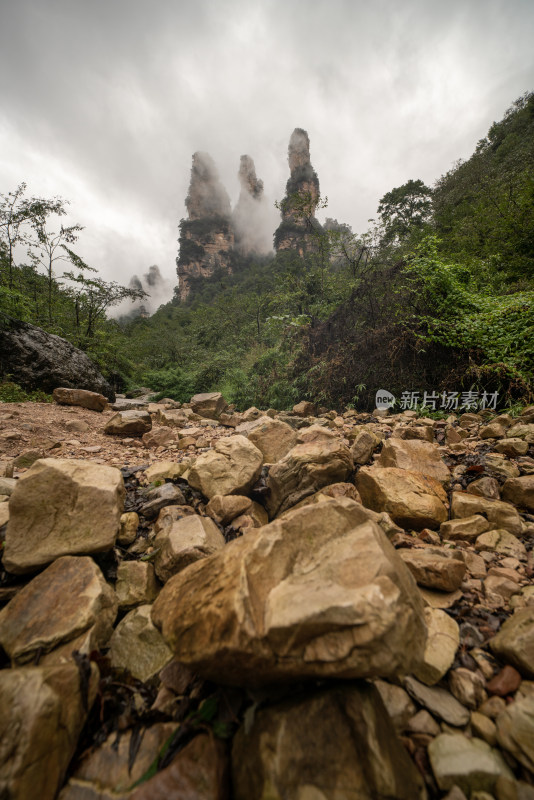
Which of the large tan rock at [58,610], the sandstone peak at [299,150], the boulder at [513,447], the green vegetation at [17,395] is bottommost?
the large tan rock at [58,610]

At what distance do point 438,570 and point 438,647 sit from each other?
1.17ft

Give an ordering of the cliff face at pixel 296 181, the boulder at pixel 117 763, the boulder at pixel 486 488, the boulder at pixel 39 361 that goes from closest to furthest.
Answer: the boulder at pixel 117 763
the boulder at pixel 486 488
the boulder at pixel 39 361
the cliff face at pixel 296 181

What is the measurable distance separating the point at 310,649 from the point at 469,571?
126 centimetres

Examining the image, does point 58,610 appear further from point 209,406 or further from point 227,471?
point 209,406

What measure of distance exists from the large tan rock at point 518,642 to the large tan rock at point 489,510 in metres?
0.76

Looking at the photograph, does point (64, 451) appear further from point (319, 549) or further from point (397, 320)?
point (397, 320)

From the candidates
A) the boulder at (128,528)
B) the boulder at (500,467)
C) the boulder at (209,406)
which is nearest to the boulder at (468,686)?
the boulder at (500,467)

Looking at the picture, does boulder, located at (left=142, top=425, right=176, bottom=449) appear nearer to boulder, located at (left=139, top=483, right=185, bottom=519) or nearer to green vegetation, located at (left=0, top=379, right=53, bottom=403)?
boulder, located at (left=139, top=483, right=185, bottom=519)

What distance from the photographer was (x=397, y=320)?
5.98 m

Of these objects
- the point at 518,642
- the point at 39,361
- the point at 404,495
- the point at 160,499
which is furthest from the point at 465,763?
the point at 39,361

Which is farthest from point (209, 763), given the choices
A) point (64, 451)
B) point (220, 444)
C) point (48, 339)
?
point (48, 339)

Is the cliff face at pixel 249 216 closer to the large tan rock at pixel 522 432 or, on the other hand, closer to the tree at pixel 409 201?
the tree at pixel 409 201

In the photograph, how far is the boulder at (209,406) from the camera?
7.31 meters

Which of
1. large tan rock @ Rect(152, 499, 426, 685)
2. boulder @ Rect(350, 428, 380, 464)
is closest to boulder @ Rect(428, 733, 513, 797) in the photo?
large tan rock @ Rect(152, 499, 426, 685)
